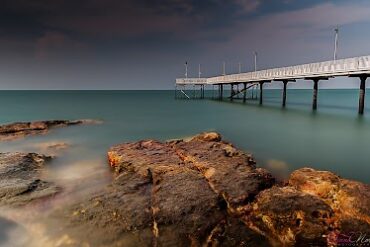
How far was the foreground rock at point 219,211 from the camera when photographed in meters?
5.63

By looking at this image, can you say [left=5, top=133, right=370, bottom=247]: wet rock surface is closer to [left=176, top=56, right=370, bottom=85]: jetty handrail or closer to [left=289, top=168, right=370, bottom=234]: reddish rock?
[left=289, top=168, right=370, bottom=234]: reddish rock

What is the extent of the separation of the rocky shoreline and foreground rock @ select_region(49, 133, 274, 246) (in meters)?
0.02

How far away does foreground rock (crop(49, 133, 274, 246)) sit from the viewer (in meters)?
5.75

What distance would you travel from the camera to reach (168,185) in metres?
7.46

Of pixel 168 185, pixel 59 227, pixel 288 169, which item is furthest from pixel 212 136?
pixel 59 227

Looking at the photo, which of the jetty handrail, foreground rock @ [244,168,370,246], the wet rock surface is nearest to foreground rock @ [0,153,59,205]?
the wet rock surface

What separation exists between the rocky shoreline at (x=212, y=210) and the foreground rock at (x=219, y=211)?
0.02 metres

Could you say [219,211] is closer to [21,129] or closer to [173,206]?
[173,206]

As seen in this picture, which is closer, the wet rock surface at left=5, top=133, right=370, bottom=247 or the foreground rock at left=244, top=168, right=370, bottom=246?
the foreground rock at left=244, top=168, right=370, bottom=246

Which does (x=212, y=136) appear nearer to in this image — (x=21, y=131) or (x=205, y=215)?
(x=205, y=215)

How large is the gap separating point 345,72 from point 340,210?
19.7 m

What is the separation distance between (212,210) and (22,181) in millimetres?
5833

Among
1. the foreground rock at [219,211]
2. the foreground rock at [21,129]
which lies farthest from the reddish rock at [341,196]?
the foreground rock at [21,129]

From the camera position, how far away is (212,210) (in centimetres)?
643
